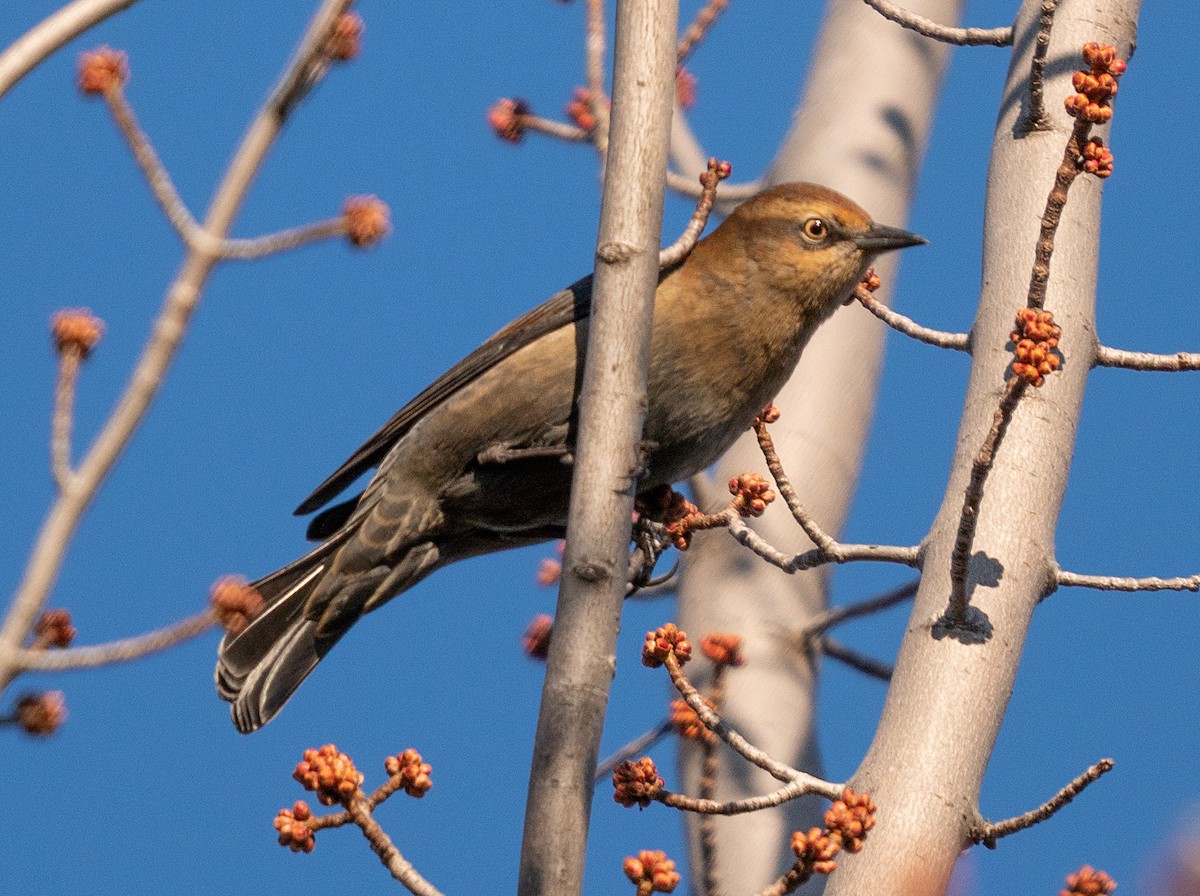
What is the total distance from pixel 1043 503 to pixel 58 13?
2.30 metres

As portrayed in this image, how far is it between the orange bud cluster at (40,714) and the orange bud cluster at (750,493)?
182 centimetres

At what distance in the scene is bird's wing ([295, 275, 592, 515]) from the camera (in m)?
5.44

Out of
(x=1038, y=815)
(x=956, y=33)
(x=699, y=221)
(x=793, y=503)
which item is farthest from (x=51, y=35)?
(x=956, y=33)

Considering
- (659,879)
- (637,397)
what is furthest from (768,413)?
(659,879)

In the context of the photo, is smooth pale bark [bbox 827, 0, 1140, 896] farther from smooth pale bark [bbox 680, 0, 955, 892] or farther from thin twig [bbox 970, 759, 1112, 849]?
smooth pale bark [bbox 680, 0, 955, 892]

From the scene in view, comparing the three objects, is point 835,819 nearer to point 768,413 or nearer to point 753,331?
point 768,413

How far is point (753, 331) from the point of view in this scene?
17.3ft

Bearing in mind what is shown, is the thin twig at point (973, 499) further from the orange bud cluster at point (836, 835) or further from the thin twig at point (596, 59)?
the thin twig at point (596, 59)

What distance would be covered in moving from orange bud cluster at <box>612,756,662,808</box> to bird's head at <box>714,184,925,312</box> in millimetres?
2432

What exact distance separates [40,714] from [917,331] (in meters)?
2.49

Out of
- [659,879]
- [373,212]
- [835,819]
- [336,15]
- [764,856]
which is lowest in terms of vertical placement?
[659,879]

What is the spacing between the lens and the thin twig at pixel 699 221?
148 inches

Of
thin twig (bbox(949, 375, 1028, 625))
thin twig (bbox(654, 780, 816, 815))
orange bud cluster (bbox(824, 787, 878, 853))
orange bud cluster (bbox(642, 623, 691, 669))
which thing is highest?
thin twig (bbox(949, 375, 1028, 625))

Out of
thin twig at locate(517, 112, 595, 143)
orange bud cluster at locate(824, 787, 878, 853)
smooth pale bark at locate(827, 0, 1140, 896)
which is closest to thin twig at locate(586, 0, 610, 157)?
thin twig at locate(517, 112, 595, 143)
